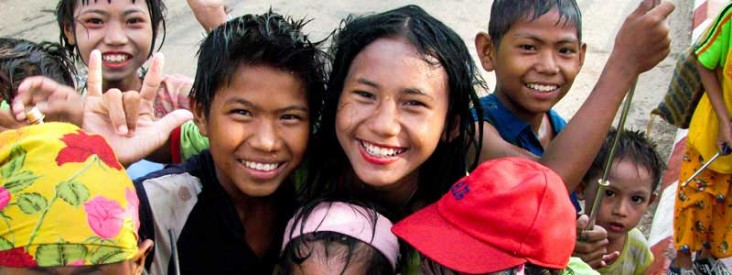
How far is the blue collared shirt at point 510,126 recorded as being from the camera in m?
2.27

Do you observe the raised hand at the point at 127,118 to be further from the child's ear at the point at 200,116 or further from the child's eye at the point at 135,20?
the child's eye at the point at 135,20

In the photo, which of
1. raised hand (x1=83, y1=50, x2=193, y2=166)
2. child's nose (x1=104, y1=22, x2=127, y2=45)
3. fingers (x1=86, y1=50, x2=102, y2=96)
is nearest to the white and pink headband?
raised hand (x1=83, y1=50, x2=193, y2=166)

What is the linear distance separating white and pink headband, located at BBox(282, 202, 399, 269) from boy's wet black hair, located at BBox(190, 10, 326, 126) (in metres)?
0.26

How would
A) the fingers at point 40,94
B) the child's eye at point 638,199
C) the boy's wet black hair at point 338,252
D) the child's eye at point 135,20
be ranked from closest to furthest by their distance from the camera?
the boy's wet black hair at point 338,252, the fingers at point 40,94, the child's eye at point 638,199, the child's eye at point 135,20

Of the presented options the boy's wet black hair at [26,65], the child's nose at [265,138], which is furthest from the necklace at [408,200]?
Answer: the boy's wet black hair at [26,65]

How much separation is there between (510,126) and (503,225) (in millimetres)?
702

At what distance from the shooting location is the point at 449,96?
1.89m

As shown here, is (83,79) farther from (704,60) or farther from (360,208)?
(704,60)

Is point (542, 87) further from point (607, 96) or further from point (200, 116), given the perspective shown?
point (200, 116)

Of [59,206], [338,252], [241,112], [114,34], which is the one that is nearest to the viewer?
[59,206]

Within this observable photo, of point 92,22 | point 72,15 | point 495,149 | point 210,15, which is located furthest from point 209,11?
point 495,149

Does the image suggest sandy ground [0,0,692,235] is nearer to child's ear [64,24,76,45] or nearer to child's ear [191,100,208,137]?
child's ear [64,24,76,45]

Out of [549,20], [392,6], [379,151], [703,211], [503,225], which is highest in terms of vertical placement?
[549,20]

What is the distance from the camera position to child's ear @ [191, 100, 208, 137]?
196cm
